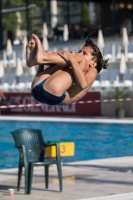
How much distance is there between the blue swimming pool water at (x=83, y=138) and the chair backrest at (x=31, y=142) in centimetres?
435

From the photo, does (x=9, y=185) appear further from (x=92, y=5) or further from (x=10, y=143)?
(x=92, y=5)

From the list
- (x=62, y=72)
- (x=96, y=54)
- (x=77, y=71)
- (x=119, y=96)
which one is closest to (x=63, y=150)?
(x=96, y=54)

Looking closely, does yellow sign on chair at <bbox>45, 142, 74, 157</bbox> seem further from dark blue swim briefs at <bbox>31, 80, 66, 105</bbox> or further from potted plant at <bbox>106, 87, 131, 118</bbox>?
potted plant at <bbox>106, 87, 131, 118</bbox>

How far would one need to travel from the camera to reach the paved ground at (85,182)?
8.19 m

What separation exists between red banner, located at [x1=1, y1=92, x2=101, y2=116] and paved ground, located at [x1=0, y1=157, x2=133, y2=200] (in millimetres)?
11174

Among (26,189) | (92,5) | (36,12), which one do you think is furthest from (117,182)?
(36,12)

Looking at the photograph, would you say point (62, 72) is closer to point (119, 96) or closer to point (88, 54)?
A: point (88, 54)

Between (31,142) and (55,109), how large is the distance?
594 inches

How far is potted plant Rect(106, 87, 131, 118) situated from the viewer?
→ 70.8 ft

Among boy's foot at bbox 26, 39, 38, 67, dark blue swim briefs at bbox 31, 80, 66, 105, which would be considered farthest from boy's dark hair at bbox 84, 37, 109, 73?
boy's foot at bbox 26, 39, 38, 67

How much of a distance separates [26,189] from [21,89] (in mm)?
17452

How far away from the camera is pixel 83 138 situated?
17.8m

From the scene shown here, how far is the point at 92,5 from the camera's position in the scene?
162 feet

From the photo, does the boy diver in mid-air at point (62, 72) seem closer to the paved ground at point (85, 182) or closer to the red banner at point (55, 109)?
the paved ground at point (85, 182)
